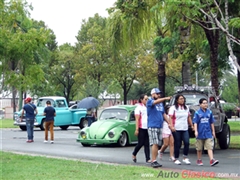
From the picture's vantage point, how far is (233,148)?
59.7 feet

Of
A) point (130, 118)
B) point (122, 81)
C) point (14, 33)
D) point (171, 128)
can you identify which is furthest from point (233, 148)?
point (122, 81)

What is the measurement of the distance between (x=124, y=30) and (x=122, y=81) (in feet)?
103

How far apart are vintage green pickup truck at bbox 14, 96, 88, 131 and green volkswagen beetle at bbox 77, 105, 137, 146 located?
12599mm

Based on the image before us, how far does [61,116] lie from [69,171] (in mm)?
20502

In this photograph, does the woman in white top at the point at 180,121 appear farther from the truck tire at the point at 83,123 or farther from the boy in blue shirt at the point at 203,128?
the truck tire at the point at 83,123

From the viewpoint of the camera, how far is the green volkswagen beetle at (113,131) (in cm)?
1856

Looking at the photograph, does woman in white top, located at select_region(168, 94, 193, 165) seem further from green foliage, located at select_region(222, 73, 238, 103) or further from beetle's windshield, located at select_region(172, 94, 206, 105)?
green foliage, located at select_region(222, 73, 238, 103)

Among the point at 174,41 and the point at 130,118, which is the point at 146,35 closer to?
the point at 174,41

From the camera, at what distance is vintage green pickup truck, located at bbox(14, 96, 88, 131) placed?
1249 inches

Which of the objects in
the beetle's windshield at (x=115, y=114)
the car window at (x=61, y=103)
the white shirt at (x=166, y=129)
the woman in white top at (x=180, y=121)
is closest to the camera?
the white shirt at (x=166, y=129)

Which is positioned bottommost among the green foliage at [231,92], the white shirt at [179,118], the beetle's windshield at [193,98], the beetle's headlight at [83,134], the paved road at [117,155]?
the paved road at [117,155]

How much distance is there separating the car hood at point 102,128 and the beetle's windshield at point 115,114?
12.5 inches

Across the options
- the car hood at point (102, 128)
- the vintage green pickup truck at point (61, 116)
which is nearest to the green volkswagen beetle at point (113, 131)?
the car hood at point (102, 128)

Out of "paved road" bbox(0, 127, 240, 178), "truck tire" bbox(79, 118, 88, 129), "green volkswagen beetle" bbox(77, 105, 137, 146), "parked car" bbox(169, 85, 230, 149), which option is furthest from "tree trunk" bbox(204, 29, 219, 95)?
"truck tire" bbox(79, 118, 88, 129)
